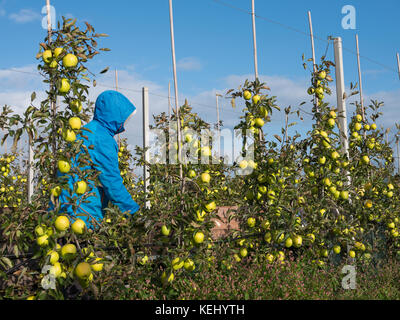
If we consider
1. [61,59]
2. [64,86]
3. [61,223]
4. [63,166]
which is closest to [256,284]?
[61,223]

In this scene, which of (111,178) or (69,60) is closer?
(69,60)

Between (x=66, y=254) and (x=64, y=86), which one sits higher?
(x=64, y=86)

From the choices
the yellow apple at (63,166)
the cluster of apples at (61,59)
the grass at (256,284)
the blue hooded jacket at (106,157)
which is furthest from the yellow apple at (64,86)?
the grass at (256,284)

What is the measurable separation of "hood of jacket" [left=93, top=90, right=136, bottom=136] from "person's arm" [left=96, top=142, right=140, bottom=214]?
0.27 metres

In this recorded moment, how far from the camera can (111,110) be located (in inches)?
102

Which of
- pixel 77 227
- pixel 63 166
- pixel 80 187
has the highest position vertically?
pixel 63 166

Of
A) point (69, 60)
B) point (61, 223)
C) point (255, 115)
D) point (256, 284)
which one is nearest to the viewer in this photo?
point (61, 223)

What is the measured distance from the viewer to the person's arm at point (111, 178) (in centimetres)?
234

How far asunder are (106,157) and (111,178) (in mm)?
136

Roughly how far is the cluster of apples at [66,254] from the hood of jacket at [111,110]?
0.80 metres

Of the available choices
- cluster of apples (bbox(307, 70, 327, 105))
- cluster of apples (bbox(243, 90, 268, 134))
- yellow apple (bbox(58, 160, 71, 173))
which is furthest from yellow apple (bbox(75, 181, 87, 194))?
cluster of apples (bbox(307, 70, 327, 105))

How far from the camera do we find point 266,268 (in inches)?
118

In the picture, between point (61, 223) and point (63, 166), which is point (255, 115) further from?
point (61, 223)
